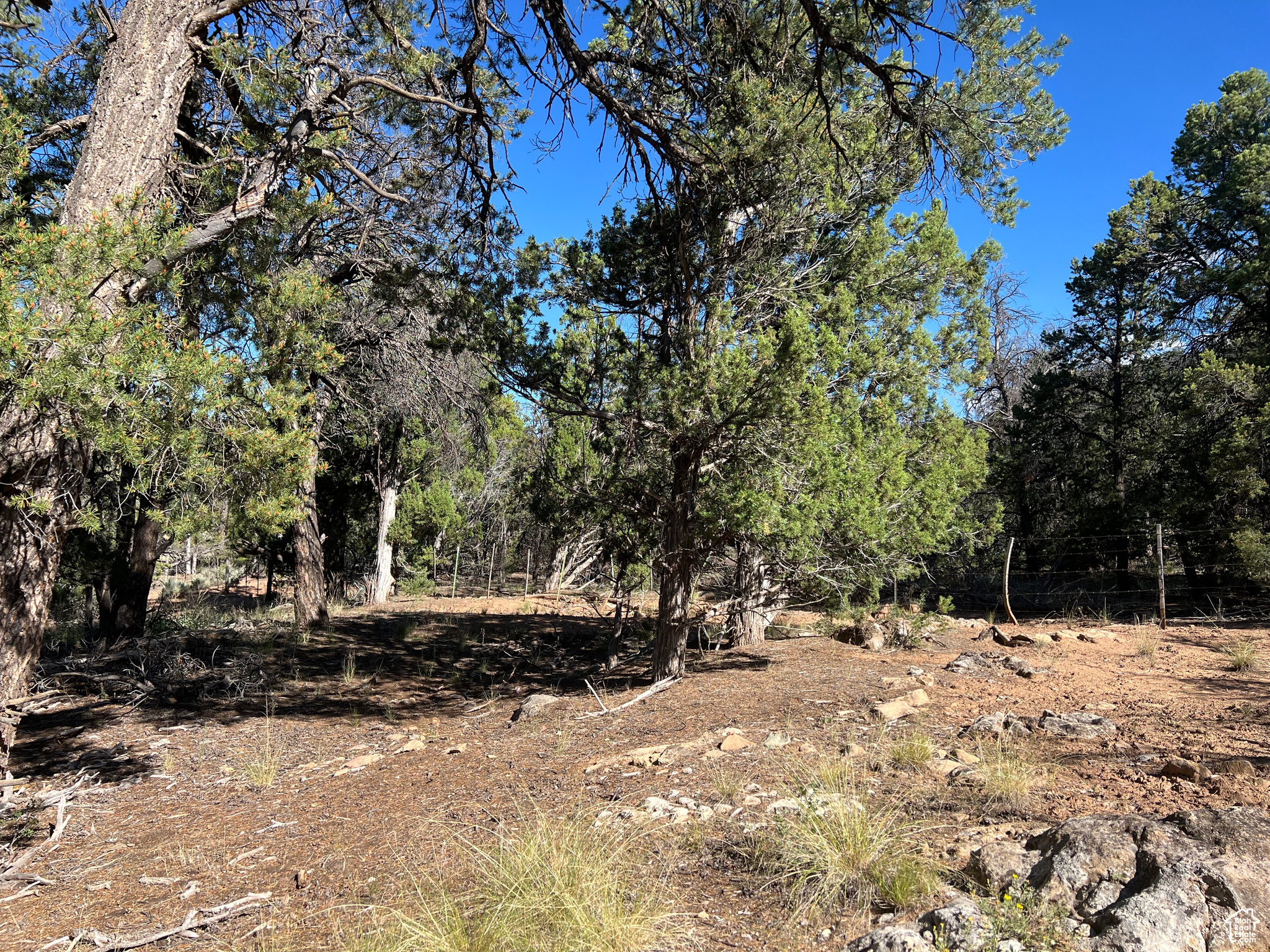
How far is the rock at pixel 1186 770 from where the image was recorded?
3.66 meters

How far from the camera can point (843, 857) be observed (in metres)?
2.97

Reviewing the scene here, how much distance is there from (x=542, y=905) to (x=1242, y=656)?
740 centimetres

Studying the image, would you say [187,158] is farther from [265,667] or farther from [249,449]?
[265,667]

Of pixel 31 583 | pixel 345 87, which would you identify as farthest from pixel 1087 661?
pixel 31 583

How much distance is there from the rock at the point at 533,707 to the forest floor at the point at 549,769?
11 centimetres

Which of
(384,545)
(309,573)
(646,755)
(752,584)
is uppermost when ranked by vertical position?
(384,545)

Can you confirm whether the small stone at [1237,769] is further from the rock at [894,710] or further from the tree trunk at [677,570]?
the tree trunk at [677,570]

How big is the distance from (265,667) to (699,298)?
23.6ft

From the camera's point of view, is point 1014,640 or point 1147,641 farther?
point 1014,640

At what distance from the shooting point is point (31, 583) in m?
4.66

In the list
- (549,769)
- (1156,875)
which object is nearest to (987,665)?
(549,769)

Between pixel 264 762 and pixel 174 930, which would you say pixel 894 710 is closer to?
pixel 174 930

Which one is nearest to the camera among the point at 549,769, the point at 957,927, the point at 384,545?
the point at 957,927

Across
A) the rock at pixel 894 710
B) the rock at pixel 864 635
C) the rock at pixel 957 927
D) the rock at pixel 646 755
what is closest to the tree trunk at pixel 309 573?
the rock at pixel 864 635
